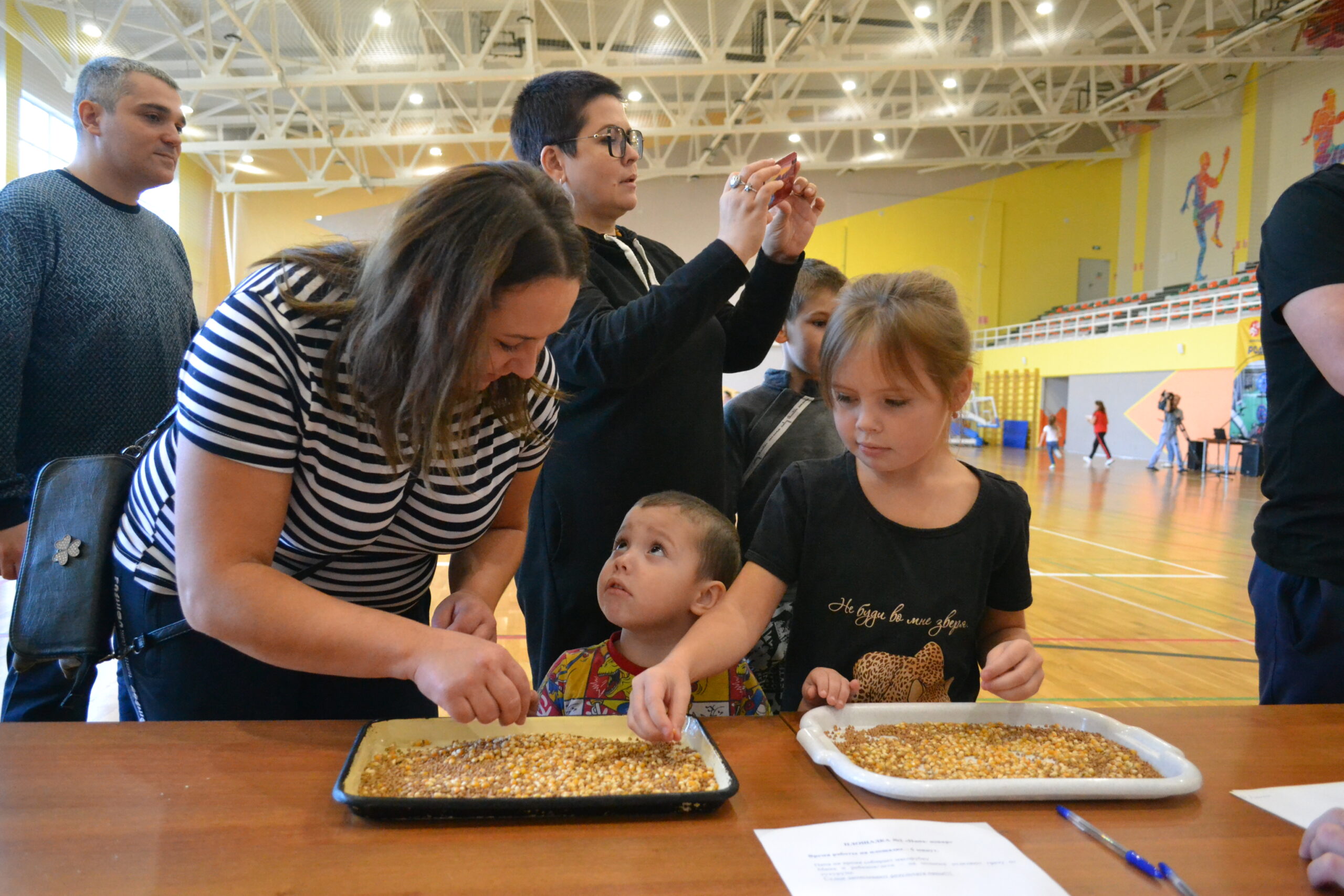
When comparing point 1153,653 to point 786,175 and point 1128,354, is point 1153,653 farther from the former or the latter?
point 1128,354

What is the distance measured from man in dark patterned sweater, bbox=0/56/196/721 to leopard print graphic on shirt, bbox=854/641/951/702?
4.12 ft

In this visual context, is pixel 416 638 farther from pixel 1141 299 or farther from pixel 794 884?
pixel 1141 299

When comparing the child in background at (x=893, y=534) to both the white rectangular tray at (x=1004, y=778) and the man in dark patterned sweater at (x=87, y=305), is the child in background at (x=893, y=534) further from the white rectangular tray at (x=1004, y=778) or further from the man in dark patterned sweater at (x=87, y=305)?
the man in dark patterned sweater at (x=87, y=305)

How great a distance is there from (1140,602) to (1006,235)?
16.5 m

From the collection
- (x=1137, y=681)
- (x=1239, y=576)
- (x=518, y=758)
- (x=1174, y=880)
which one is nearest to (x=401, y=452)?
(x=518, y=758)

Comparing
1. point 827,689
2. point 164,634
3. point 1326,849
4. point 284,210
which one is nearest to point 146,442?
point 164,634

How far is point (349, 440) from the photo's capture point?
0.96 metres

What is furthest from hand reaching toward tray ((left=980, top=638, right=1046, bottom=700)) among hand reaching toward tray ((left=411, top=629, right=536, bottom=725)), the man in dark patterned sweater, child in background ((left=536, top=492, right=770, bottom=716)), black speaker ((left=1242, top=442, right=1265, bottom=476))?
black speaker ((left=1242, top=442, right=1265, bottom=476))

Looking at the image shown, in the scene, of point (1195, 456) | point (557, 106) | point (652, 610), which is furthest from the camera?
point (1195, 456)

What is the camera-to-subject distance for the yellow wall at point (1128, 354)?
12727 millimetres

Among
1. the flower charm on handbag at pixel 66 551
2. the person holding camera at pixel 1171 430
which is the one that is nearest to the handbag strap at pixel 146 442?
the flower charm on handbag at pixel 66 551

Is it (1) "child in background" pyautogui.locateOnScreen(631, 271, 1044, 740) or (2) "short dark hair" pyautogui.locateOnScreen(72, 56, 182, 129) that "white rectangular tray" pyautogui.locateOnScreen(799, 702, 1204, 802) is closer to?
(1) "child in background" pyautogui.locateOnScreen(631, 271, 1044, 740)

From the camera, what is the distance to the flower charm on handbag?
1.10 m

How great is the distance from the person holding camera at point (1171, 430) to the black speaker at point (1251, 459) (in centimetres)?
84
